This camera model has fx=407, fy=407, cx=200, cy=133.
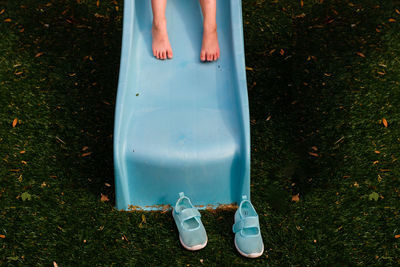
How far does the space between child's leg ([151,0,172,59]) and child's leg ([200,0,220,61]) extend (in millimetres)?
238

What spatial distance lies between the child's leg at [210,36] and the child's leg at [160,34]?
0.24m

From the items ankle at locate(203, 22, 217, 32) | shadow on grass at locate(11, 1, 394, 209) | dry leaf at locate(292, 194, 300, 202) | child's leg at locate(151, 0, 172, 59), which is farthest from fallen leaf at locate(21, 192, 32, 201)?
dry leaf at locate(292, 194, 300, 202)

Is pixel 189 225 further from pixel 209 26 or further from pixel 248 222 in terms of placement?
pixel 209 26

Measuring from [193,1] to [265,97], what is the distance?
2.95ft

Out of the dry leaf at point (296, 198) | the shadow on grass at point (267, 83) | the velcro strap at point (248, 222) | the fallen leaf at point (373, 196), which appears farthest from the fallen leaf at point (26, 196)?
the fallen leaf at point (373, 196)

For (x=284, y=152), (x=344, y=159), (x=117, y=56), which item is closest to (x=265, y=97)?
(x=284, y=152)

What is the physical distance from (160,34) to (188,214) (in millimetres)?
1203

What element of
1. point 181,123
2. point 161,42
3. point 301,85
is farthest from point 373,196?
point 161,42

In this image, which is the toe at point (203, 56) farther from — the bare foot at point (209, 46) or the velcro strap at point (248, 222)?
the velcro strap at point (248, 222)

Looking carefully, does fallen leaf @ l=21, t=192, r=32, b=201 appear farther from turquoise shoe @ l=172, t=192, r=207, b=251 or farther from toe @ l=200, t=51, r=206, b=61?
toe @ l=200, t=51, r=206, b=61

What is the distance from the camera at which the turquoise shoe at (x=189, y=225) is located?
2311 millimetres

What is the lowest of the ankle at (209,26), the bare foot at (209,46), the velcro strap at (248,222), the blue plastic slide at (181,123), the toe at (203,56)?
the velcro strap at (248,222)

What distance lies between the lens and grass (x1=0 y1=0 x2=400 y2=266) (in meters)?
2.41

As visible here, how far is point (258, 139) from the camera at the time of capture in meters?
2.90
